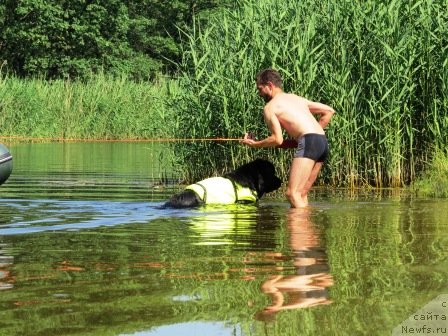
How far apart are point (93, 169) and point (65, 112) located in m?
12.8

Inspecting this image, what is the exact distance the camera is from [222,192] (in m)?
12.0

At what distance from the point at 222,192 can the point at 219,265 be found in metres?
4.77

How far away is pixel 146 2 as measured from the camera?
187ft

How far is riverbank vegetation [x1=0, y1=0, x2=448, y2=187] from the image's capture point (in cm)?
1456

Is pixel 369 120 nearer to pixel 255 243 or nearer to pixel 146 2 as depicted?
pixel 255 243

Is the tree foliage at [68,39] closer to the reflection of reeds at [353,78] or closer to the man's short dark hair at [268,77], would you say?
the reflection of reeds at [353,78]

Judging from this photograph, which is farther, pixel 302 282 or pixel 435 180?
pixel 435 180

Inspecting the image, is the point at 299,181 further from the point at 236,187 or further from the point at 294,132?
the point at 236,187

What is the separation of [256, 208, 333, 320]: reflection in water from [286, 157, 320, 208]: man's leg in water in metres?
2.73

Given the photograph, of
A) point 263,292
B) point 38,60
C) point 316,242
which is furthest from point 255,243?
point 38,60

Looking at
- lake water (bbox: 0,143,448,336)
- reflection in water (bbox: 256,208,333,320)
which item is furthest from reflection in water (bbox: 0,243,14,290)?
reflection in water (bbox: 256,208,333,320)

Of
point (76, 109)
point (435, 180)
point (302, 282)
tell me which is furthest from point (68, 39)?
point (302, 282)

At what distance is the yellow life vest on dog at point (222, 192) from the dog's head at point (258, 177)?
0.06 metres

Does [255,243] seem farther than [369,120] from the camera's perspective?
No
